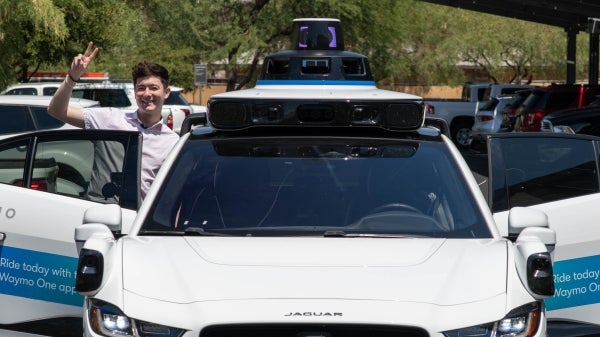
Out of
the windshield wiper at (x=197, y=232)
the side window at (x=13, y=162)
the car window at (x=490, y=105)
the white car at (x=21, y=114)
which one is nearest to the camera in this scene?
the windshield wiper at (x=197, y=232)

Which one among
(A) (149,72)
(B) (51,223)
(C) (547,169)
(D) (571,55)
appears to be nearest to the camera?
(B) (51,223)

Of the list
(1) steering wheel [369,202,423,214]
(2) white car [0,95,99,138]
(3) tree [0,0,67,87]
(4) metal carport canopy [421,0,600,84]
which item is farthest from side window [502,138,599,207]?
(4) metal carport canopy [421,0,600,84]

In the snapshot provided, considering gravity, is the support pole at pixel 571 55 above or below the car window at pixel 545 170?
below

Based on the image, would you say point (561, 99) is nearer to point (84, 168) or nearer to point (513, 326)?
point (84, 168)

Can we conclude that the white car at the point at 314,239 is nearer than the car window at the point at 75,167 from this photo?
Yes

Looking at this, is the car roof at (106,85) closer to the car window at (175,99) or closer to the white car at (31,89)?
the car window at (175,99)

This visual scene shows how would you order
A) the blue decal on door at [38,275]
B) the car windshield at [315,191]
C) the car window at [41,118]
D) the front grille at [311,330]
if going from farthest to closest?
the car window at [41,118]
the blue decal on door at [38,275]
the car windshield at [315,191]
the front grille at [311,330]

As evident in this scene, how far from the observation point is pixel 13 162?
705 centimetres

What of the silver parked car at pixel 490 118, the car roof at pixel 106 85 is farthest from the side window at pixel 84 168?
the silver parked car at pixel 490 118

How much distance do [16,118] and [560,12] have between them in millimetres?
23528

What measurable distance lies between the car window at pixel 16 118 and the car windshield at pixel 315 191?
10.3 meters

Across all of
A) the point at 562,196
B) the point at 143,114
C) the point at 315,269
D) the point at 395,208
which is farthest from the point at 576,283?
the point at 143,114

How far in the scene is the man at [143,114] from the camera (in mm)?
7012

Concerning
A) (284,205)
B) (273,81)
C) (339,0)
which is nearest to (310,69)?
(273,81)
